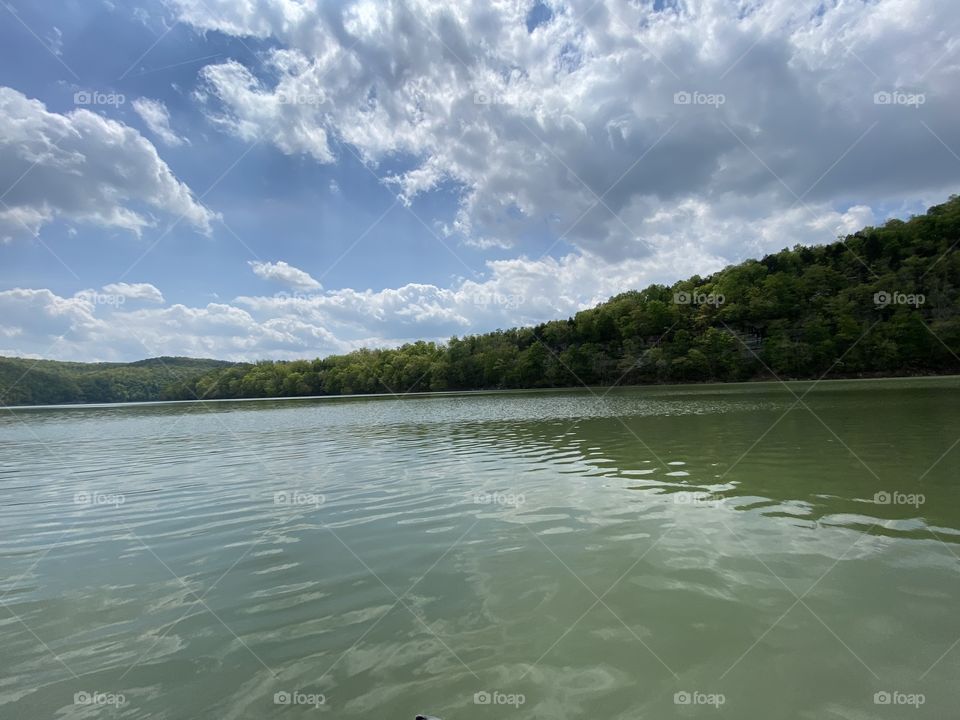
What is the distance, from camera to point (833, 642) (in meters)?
5.09

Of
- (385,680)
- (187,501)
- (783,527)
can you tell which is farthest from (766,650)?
(187,501)

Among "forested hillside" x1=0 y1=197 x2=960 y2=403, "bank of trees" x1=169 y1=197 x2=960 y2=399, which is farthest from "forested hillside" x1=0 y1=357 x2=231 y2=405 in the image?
"bank of trees" x1=169 y1=197 x2=960 y2=399

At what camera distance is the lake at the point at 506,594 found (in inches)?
181

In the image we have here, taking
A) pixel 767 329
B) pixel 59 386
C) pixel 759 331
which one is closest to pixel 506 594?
pixel 767 329

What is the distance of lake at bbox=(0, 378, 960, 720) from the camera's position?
4598mm

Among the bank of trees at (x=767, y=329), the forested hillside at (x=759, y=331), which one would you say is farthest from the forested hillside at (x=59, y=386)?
the bank of trees at (x=767, y=329)

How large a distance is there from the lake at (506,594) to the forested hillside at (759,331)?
6238cm

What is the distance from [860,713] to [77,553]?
13.0 meters

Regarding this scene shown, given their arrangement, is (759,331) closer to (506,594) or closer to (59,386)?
(506,594)

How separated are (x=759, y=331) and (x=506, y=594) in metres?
123

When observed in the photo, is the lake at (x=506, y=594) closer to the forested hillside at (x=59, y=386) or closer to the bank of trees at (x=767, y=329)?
the bank of trees at (x=767, y=329)

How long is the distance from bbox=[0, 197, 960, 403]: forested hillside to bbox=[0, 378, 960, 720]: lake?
62.4 metres

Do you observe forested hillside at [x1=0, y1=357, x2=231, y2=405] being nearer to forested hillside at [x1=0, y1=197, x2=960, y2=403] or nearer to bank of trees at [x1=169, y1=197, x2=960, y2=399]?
forested hillside at [x1=0, y1=197, x2=960, y2=403]

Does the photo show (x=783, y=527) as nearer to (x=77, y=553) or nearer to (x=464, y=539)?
(x=464, y=539)
